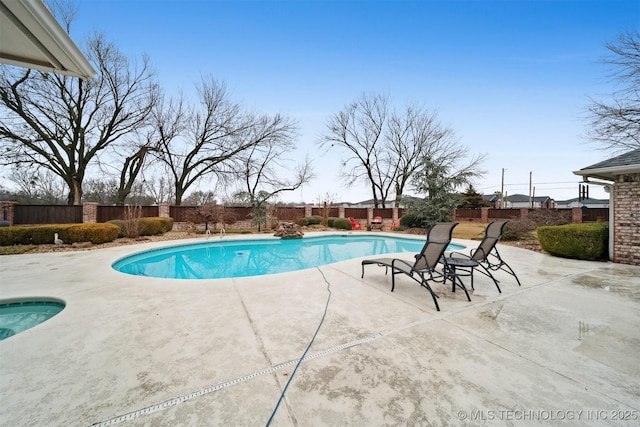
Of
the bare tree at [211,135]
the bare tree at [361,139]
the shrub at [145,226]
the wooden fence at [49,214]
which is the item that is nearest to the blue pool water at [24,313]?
the shrub at [145,226]

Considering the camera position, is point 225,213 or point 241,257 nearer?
point 241,257

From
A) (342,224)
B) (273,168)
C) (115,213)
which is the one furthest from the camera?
(273,168)

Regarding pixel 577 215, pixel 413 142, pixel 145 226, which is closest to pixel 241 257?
pixel 145 226

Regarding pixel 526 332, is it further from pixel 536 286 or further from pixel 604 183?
pixel 604 183

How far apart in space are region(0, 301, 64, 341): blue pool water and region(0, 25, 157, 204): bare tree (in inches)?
614

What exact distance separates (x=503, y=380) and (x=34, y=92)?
21700 millimetres

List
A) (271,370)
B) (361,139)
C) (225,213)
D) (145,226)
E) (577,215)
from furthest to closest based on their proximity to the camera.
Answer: (361,139)
(577,215)
(225,213)
(145,226)
(271,370)

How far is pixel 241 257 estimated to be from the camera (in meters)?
8.32

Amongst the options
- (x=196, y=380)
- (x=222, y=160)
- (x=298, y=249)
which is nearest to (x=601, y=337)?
(x=196, y=380)

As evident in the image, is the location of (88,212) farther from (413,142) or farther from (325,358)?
(413,142)

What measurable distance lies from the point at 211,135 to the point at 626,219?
2122cm

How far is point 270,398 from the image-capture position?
63.0 inches

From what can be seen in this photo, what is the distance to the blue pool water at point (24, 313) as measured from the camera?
119 inches

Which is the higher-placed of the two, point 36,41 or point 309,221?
point 36,41
